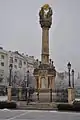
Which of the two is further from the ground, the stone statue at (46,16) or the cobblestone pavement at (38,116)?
the stone statue at (46,16)

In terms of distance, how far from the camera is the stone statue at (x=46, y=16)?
40.7 meters

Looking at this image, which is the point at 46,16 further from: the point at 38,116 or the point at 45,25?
the point at 38,116

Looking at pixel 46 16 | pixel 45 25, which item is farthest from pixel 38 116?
pixel 46 16

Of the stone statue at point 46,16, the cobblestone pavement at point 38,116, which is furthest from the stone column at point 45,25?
the cobblestone pavement at point 38,116

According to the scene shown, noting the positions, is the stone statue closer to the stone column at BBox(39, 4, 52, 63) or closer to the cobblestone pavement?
the stone column at BBox(39, 4, 52, 63)

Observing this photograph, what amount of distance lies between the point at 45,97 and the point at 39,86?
5.93ft

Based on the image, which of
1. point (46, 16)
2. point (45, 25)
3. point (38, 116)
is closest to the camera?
point (38, 116)

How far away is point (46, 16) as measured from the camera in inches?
1625

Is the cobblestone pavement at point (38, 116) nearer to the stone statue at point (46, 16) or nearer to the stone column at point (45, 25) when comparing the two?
the stone column at point (45, 25)

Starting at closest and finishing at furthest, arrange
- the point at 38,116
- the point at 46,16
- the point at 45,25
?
1. the point at 38,116
2. the point at 45,25
3. the point at 46,16

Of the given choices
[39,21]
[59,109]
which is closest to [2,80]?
[39,21]

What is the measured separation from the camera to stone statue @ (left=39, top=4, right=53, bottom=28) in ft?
134

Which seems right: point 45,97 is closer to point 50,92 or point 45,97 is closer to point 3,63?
point 50,92

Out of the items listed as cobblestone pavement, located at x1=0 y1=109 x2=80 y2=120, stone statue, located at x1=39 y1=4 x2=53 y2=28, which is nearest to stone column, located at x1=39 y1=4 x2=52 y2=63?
stone statue, located at x1=39 y1=4 x2=53 y2=28
